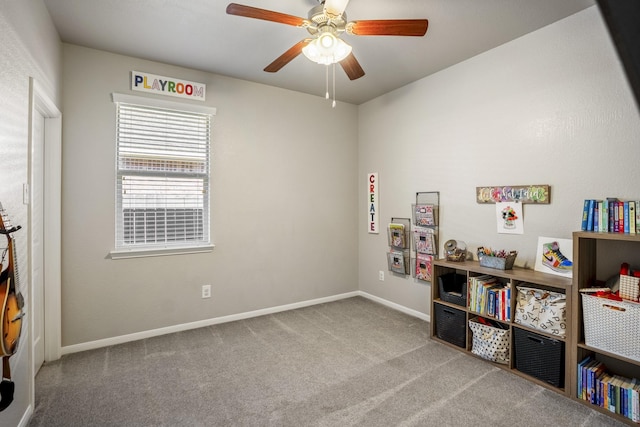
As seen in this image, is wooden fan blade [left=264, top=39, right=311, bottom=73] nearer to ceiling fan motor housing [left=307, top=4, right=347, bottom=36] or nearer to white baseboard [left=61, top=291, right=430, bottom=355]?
ceiling fan motor housing [left=307, top=4, right=347, bottom=36]

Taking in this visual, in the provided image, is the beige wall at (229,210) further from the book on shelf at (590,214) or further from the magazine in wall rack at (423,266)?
the book on shelf at (590,214)

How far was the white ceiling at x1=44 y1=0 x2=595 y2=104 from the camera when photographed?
2.32 meters

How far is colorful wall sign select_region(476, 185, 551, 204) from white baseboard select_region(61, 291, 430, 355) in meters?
1.42

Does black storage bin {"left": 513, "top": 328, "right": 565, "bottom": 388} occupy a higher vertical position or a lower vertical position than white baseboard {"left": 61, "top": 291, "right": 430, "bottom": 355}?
higher

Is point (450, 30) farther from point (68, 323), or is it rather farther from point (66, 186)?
point (68, 323)

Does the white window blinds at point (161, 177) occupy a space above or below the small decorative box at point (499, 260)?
above

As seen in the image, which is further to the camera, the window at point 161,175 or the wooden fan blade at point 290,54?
the window at point 161,175

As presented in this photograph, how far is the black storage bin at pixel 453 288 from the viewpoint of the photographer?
9.48 ft

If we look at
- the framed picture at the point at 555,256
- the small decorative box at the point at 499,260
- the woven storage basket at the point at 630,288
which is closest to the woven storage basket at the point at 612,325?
the woven storage basket at the point at 630,288

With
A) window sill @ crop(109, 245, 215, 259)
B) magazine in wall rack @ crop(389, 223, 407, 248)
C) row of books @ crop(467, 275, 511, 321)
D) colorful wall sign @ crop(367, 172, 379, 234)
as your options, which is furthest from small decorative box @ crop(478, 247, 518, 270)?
window sill @ crop(109, 245, 215, 259)

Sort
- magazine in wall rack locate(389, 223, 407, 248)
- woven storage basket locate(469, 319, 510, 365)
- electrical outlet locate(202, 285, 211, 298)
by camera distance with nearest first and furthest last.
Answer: woven storage basket locate(469, 319, 510, 365)
electrical outlet locate(202, 285, 211, 298)
magazine in wall rack locate(389, 223, 407, 248)

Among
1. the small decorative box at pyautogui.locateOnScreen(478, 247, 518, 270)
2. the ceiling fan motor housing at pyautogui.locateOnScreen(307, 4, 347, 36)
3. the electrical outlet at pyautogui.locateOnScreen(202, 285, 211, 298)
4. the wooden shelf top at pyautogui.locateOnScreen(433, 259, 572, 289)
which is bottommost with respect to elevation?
the electrical outlet at pyautogui.locateOnScreen(202, 285, 211, 298)

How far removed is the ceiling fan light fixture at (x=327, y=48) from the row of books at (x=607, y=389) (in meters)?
2.55

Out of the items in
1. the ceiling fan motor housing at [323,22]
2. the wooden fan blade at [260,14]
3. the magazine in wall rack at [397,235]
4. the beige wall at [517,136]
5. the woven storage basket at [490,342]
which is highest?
the ceiling fan motor housing at [323,22]
